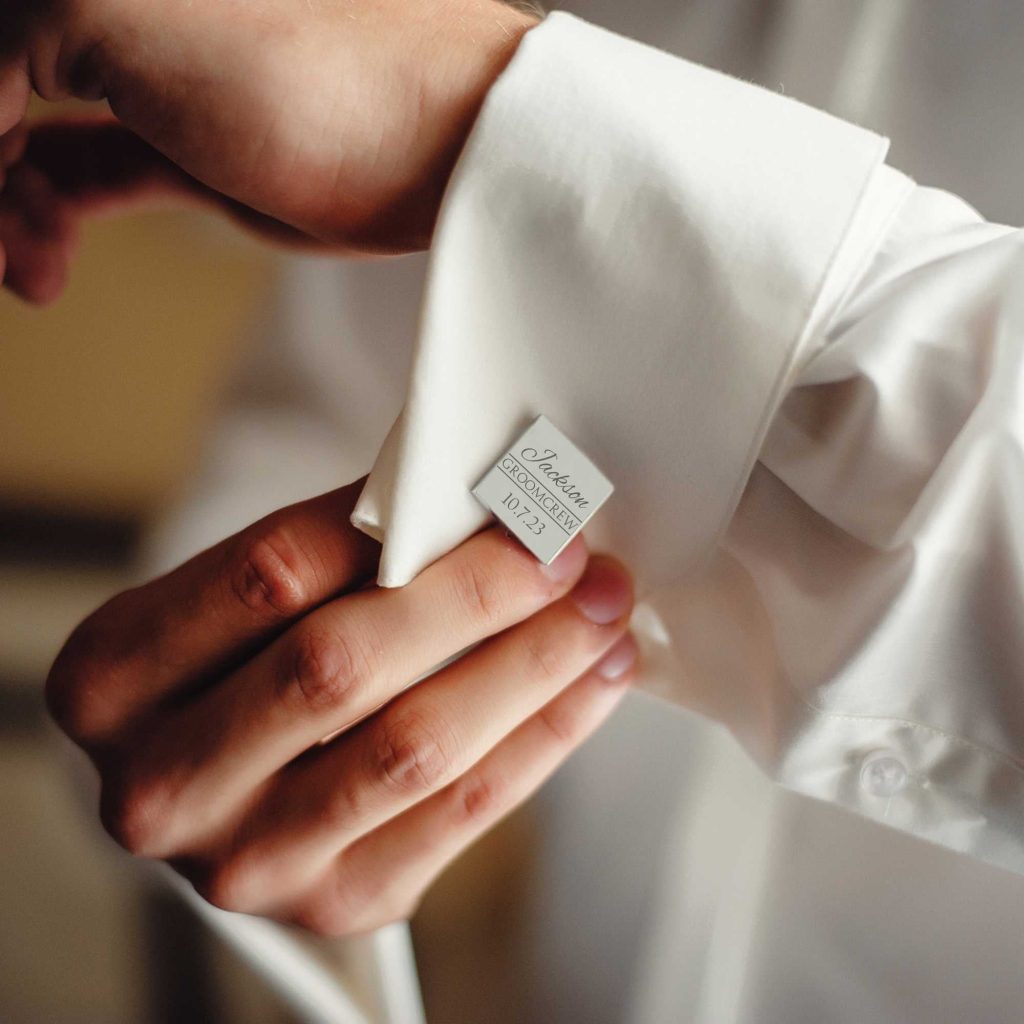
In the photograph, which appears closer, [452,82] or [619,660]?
[452,82]

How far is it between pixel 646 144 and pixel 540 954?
1.66 ft

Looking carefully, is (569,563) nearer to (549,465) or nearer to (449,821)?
(549,465)

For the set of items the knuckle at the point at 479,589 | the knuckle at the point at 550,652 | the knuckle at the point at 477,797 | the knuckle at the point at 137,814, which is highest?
the knuckle at the point at 479,589

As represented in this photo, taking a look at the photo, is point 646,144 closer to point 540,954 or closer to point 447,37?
point 447,37

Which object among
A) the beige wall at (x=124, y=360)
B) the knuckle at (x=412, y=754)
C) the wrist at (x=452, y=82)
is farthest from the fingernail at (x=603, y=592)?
the beige wall at (x=124, y=360)

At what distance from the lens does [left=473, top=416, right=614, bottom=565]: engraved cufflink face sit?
0.42 metres

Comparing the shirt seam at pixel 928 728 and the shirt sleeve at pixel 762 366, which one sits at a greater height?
the shirt sleeve at pixel 762 366

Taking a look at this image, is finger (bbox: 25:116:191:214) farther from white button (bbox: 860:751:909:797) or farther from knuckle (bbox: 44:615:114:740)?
white button (bbox: 860:751:909:797)

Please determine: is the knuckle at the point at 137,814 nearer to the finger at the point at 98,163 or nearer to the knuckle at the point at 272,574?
the knuckle at the point at 272,574

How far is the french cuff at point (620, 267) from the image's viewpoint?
38cm

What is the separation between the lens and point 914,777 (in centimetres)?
46

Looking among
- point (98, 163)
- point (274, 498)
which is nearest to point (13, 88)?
point (98, 163)

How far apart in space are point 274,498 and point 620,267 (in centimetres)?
34

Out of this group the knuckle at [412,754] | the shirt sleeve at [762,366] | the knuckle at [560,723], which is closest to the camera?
the shirt sleeve at [762,366]
